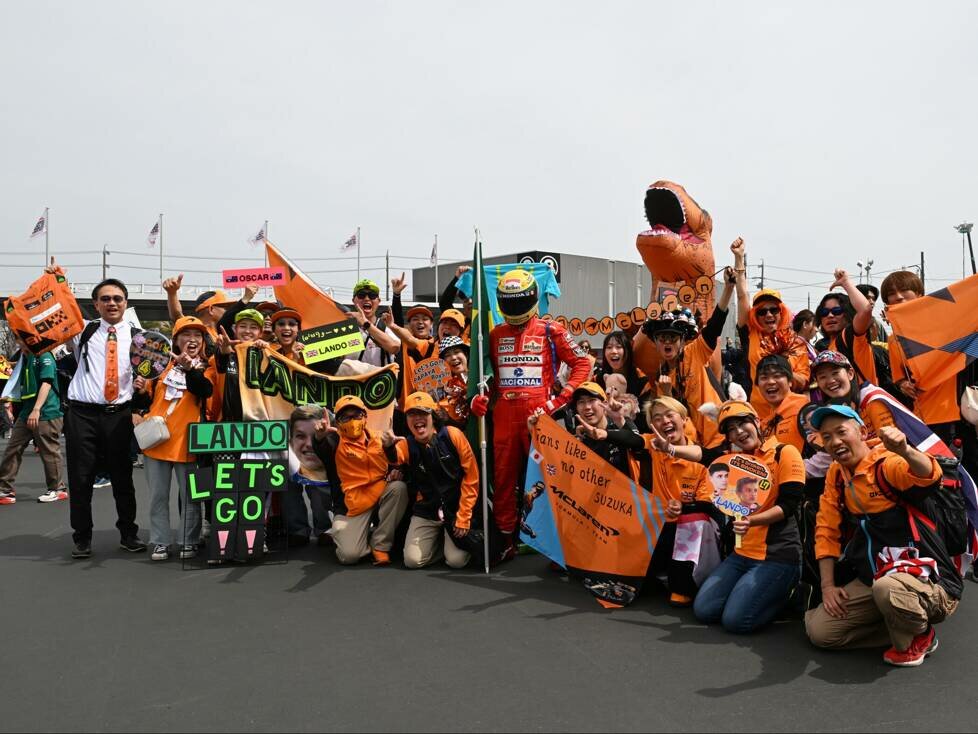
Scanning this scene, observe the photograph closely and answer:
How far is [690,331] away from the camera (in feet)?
17.0

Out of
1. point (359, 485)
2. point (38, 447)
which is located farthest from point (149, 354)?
point (38, 447)

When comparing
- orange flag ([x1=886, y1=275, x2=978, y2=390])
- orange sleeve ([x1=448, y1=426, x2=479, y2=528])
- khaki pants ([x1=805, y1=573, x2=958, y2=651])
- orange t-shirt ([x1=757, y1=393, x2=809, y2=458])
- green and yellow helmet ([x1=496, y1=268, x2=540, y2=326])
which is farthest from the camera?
green and yellow helmet ([x1=496, y1=268, x2=540, y2=326])

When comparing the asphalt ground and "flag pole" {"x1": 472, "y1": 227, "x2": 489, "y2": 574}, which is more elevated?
"flag pole" {"x1": 472, "y1": 227, "x2": 489, "y2": 574}

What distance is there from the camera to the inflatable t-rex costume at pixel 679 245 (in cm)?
738

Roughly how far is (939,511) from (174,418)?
201 inches

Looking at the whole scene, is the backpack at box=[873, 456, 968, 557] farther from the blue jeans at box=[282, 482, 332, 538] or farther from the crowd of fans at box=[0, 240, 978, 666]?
the blue jeans at box=[282, 482, 332, 538]

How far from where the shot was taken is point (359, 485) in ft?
18.1

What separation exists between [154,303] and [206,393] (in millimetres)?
25133

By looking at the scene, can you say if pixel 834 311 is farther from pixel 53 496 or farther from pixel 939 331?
pixel 53 496

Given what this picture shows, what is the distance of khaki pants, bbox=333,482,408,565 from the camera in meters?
5.36

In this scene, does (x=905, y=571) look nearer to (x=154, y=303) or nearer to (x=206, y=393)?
(x=206, y=393)

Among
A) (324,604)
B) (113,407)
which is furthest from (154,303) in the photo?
(324,604)

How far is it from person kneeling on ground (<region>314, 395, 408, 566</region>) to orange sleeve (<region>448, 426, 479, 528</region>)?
0.57 meters

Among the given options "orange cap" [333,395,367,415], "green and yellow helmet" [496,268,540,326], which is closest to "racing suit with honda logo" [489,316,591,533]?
"green and yellow helmet" [496,268,540,326]
